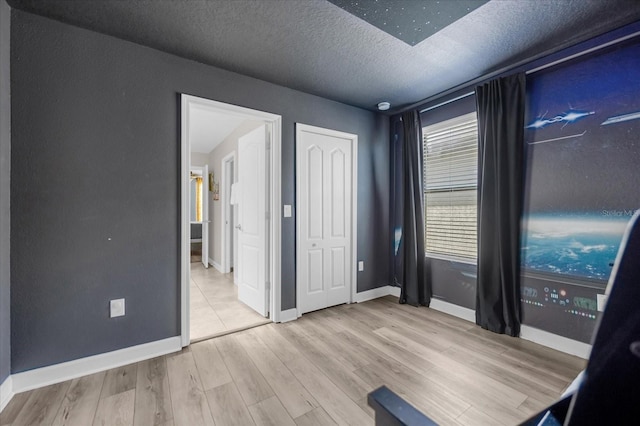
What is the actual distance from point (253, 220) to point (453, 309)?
8.25 ft

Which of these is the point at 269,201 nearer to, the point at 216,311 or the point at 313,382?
the point at 216,311

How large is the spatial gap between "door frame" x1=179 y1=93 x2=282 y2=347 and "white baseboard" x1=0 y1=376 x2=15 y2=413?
0.99 m

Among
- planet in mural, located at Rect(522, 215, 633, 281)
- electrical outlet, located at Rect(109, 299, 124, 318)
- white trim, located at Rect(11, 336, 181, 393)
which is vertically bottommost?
white trim, located at Rect(11, 336, 181, 393)

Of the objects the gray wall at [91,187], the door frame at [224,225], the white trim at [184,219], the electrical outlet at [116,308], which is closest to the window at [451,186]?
the gray wall at [91,187]

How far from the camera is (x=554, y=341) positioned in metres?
2.32

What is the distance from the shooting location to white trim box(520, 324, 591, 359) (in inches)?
85.7

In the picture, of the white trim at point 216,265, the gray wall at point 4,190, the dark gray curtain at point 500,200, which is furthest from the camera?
the white trim at point 216,265

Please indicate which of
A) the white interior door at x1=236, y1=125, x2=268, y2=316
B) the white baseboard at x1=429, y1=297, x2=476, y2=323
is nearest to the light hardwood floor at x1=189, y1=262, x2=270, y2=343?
the white interior door at x1=236, y1=125, x2=268, y2=316

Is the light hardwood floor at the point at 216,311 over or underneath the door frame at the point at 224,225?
underneath

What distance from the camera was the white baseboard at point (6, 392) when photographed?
5.37ft

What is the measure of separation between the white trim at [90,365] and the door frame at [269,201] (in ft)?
0.52

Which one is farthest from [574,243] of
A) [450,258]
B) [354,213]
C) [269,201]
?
[269,201]

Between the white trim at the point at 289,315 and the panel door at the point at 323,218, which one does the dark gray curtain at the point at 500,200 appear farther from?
the white trim at the point at 289,315

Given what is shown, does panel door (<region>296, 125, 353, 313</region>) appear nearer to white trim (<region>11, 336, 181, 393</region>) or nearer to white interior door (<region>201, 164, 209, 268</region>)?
white trim (<region>11, 336, 181, 393</region>)
